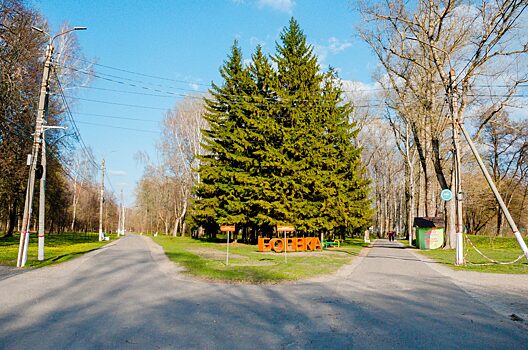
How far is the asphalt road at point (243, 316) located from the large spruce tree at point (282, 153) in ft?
55.8

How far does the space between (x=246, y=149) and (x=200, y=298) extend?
23.0m

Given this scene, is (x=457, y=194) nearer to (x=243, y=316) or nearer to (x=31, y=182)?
(x=243, y=316)

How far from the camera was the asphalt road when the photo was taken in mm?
5625

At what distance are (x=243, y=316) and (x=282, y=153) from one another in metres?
22.5

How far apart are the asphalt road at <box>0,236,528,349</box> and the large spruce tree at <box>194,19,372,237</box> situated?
17000 millimetres

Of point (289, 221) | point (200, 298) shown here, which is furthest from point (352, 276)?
point (289, 221)

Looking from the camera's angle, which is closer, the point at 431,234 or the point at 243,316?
the point at 243,316

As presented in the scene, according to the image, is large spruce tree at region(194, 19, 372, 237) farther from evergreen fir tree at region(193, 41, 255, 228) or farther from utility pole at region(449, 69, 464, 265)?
utility pole at region(449, 69, 464, 265)

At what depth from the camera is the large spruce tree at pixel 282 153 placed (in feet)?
94.7

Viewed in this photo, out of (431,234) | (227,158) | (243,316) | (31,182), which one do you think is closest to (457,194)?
(243,316)

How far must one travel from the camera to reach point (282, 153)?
96.4 feet

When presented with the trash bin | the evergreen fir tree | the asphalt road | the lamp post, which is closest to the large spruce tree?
the evergreen fir tree

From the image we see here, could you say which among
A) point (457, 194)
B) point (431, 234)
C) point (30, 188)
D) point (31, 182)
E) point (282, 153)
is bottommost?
point (431, 234)

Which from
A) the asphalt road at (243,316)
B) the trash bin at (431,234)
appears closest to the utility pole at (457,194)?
the asphalt road at (243,316)
